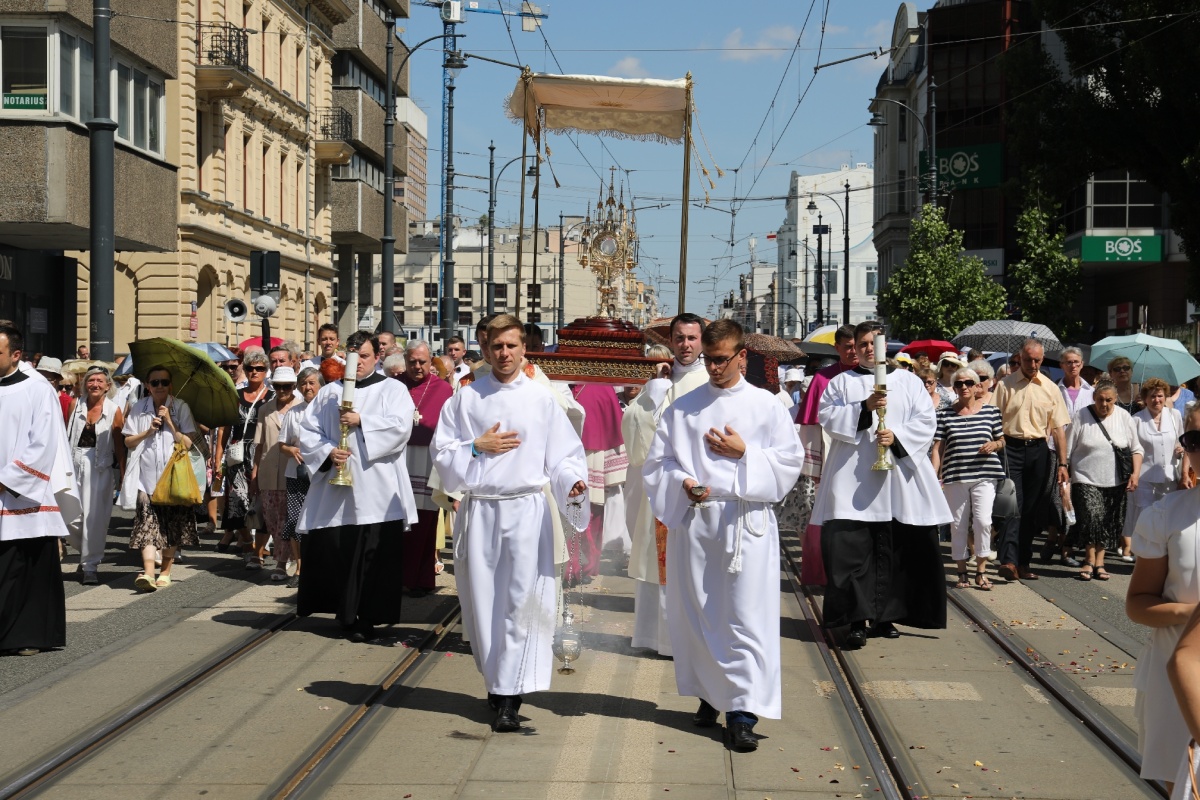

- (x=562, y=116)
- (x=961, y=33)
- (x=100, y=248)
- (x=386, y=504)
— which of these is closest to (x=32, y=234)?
(x=100, y=248)

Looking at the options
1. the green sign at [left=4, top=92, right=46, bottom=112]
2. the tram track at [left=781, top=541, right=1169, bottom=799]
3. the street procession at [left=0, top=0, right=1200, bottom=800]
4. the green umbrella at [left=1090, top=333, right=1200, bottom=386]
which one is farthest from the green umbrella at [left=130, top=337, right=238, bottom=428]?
the green sign at [left=4, top=92, right=46, bottom=112]

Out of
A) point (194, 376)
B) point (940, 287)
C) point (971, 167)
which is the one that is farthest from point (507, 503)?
point (971, 167)

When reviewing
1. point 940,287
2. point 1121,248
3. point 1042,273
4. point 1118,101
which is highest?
→ point 1118,101

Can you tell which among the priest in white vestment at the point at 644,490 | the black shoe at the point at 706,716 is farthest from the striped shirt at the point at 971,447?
the black shoe at the point at 706,716

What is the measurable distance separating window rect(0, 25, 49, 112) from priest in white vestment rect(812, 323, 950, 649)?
1667cm

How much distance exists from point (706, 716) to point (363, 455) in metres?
3.21

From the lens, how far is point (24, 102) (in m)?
22.7

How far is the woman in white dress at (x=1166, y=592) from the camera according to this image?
14.0 feet

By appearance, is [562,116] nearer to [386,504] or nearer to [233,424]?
[233,424]

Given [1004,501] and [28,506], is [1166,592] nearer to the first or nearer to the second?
[28,506]

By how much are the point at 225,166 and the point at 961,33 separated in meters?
35.6

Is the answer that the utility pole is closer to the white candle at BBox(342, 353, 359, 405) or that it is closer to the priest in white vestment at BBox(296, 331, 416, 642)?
the priest in white vestment at BBox(296, 331, 416, 642)

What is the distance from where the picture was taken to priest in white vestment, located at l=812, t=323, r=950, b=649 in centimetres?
945

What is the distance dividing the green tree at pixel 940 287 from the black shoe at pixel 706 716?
1153 inches
